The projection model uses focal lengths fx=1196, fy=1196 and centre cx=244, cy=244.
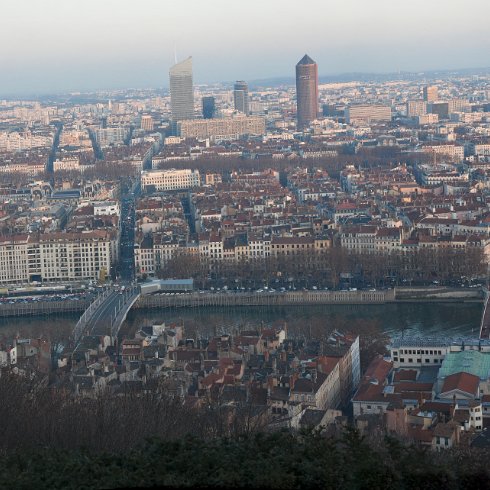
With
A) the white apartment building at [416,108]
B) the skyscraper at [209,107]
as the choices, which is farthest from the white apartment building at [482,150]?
the skyscraper at [209,107]

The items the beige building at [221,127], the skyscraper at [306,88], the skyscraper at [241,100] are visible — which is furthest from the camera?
the skyscraper at [241,100]

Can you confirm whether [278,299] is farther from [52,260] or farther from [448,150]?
[448,150]

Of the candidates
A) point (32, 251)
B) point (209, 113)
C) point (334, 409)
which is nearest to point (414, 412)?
point (334, 409)

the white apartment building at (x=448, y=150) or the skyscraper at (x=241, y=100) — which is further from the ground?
the skyscraper at (x=241, y=100)

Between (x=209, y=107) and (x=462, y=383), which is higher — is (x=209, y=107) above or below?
above

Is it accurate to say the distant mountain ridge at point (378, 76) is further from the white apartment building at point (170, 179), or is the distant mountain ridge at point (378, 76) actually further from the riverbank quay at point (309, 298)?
the riverbank quay at point (309, 298)

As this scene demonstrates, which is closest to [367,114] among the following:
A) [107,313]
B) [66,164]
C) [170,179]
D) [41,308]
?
[66,164]

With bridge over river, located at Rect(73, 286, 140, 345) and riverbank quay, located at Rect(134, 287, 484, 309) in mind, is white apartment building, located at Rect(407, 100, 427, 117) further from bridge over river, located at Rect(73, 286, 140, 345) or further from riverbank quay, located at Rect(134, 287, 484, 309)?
bridge over river, located at Rect(73, 286, 140, 345)

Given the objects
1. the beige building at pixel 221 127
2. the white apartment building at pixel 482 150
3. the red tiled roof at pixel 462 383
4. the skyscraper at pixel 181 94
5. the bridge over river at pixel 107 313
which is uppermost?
the skyscraper at pixel 181 94
